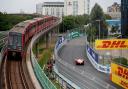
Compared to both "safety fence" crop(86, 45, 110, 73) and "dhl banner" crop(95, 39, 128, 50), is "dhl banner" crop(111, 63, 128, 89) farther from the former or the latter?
"safety fence" crop(86, 45, 110, 73)

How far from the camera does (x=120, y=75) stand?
38.7m

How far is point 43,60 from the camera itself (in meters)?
68.4

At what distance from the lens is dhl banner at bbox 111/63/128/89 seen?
37231 mm

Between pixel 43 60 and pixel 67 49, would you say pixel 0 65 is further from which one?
pixel 67 49

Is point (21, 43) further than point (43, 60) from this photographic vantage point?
No

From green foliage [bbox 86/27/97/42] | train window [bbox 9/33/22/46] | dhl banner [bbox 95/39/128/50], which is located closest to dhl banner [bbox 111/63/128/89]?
dhl banner [bbox 95/39/128/50]

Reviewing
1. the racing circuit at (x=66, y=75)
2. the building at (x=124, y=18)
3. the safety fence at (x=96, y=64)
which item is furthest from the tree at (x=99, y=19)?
the racing circuit at (x=66, y=75)

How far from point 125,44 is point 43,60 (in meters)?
21.7

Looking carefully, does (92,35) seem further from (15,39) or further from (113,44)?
(15,39)

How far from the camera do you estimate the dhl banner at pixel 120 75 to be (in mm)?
37231

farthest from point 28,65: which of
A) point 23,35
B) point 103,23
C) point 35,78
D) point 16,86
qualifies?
point 103,23

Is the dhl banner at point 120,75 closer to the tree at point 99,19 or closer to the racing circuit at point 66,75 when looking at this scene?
the racing circuit at point 66,75

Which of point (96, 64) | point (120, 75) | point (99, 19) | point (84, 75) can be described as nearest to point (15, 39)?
point (84, 75)

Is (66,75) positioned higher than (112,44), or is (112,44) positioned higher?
(112,44)
